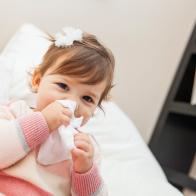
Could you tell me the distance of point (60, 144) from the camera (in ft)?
2.53

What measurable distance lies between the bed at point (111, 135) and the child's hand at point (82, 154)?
32 cm

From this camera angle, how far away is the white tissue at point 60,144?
76 centimetres

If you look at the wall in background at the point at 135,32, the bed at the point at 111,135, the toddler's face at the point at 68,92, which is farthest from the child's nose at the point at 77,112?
the wall in background at the point at 135,32

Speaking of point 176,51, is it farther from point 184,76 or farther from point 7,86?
point 7,86

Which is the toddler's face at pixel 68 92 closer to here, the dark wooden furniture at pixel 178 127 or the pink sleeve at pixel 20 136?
the pink sleeve at pixel 20 136

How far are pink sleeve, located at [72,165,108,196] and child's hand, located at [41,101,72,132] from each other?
0.40ft

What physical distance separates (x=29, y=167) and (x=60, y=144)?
3.1 inches

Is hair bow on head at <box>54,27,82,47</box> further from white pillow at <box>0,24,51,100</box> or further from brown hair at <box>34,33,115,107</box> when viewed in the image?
white pillow at <box>0,24,51,100</box>

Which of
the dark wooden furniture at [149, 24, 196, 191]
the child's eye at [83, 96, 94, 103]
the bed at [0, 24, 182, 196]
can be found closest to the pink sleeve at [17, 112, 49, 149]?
the child's eye at [83, 96, 94, 103]

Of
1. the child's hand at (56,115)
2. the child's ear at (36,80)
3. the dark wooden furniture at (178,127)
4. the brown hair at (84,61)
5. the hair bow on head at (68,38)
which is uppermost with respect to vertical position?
the hair bow on head at (68,38)

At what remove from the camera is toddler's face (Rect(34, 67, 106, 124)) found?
0.79 m

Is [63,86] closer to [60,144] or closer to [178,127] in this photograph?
[60,144]

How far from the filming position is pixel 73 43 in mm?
839

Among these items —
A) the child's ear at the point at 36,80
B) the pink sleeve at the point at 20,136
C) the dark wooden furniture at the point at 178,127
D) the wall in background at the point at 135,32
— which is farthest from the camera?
the dark wooden furniture at the point at 178,127
